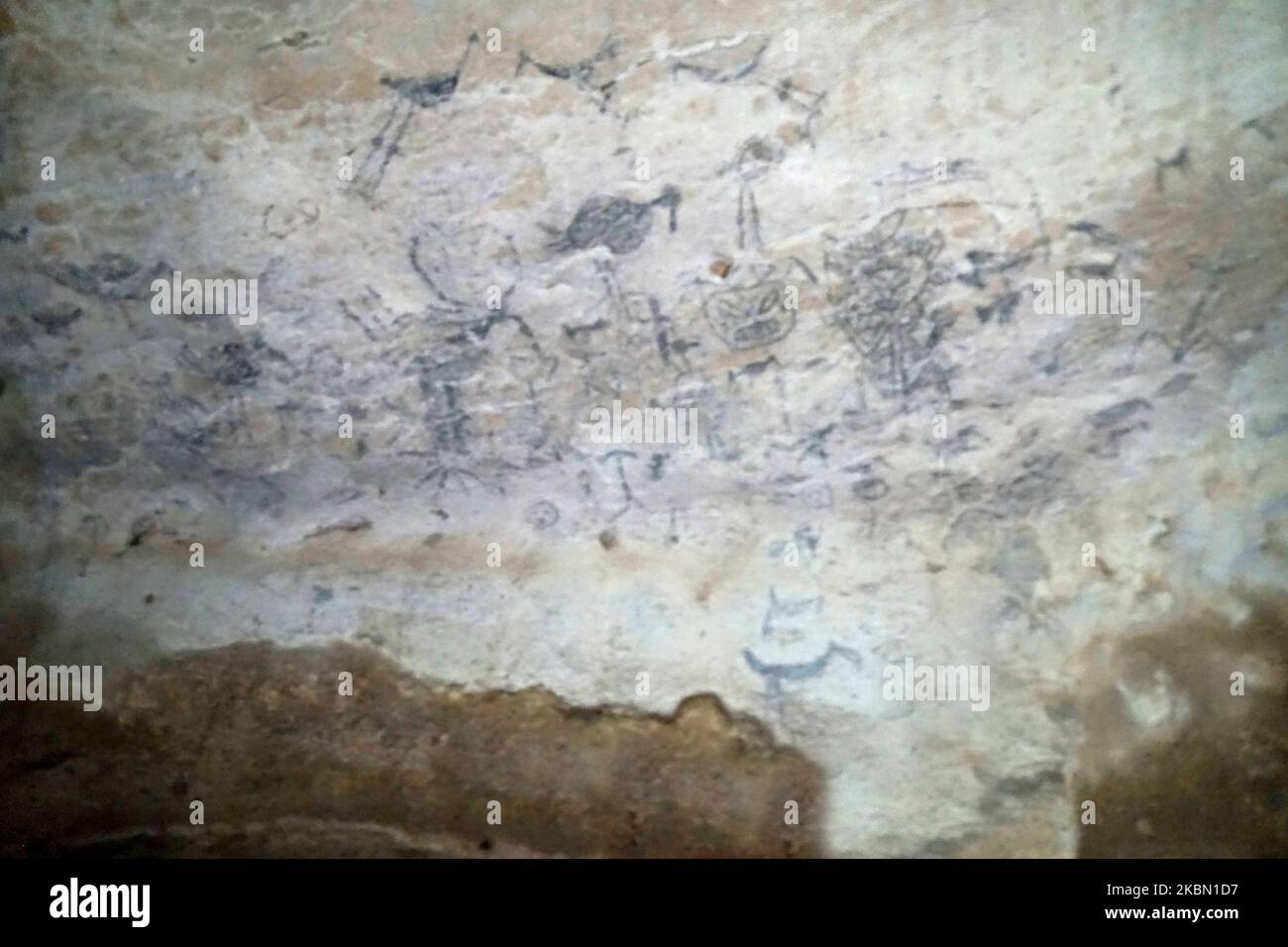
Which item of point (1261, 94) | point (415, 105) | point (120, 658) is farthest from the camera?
point (120, 658)

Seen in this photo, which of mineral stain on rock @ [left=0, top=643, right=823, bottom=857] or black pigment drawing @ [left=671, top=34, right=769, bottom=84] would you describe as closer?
black pigment drawing @ [left=671, top=34, right=769, bottom=84]

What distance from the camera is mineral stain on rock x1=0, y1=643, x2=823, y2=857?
2.02 m

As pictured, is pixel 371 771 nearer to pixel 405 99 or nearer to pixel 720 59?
pixel 405 99

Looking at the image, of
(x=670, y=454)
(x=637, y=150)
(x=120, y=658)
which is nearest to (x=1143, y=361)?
(x=670, y=454)

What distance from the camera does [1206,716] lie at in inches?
76.4

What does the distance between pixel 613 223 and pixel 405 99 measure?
1.81 feet

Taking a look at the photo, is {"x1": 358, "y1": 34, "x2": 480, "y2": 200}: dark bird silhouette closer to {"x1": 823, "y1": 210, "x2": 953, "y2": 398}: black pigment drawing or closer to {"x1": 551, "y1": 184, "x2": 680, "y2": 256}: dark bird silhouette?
{"x1": 551, "y1": 184, "x2": 680, "y2": 256}: dark bird silhouette

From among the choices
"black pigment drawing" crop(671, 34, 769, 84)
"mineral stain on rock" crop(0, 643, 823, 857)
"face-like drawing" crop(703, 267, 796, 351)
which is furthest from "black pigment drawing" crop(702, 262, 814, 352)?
"mineral stain on rock" crop(0, 643, 823, 857)

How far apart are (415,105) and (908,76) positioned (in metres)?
1.11

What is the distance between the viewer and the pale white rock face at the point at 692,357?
1896 millimetres

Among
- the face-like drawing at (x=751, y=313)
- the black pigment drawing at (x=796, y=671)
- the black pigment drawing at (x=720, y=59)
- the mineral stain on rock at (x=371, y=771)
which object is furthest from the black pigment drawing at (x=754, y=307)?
the mineral stain on rock at (x=371, y=771)

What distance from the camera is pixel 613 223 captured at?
1.98m

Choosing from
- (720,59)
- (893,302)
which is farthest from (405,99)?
(893,302)

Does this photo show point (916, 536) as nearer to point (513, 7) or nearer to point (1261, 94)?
point (1261, 94)
